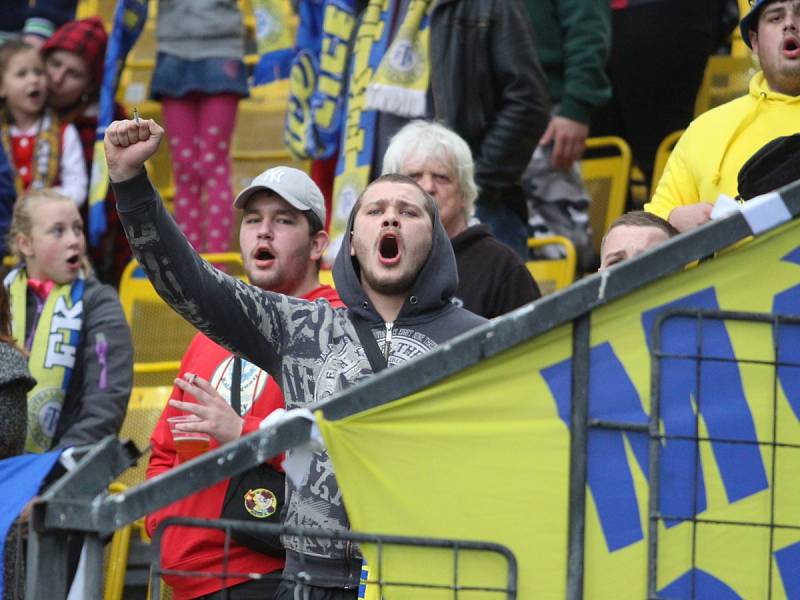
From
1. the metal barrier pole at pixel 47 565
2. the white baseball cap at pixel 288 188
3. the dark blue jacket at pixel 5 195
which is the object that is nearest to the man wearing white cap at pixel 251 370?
the white baseball cap at pixel 288 188

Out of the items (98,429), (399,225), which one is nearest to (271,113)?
(98,429)

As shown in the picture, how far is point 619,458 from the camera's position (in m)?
3.27

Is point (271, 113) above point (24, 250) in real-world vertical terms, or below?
above

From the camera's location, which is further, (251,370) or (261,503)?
(251,370)

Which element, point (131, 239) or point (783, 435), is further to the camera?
point (131, 239)

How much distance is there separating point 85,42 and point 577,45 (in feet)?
9.47

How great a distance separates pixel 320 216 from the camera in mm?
5258

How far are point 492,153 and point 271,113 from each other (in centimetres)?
403

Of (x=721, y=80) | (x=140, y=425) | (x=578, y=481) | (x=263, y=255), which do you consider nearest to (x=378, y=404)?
(x=578, y=481)

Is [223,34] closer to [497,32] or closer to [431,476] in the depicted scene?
[497,32]

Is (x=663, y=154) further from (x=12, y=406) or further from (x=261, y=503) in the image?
(x=261, y=503)

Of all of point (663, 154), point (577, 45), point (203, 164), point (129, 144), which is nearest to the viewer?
point (129, 144)

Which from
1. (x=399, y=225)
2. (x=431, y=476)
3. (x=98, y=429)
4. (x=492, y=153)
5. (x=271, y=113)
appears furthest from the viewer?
(x=271, y=113)

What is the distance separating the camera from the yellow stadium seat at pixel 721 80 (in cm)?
897
